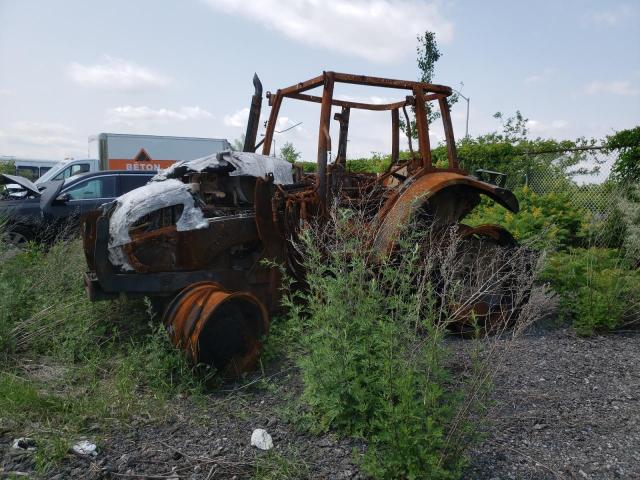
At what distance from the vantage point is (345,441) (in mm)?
2889

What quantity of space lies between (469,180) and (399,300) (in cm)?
241

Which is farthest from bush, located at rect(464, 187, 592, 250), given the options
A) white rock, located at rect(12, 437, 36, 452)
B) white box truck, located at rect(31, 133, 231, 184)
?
white box truck, located at rect(31, 133, 231, 184)

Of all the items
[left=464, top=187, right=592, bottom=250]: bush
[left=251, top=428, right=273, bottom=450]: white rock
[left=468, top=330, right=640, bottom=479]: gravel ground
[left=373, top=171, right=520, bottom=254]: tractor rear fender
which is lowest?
[left=251, top=428, right=273, bottom=450]: white rock

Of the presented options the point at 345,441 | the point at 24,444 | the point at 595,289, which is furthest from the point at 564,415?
the point at 24,444

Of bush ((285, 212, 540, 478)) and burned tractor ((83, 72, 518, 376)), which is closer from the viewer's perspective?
bush ((285, 212, 540, 478))

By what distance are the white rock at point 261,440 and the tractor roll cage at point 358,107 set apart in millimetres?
2115

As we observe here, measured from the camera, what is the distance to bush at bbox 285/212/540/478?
2496 millimetres

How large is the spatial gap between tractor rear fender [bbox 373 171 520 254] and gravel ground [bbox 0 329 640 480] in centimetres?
129

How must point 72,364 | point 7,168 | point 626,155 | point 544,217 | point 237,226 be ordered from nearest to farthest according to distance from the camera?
1. point 72,364
2. point 237,226
3. point 544,217
4. point 626,155
5. point 7,168

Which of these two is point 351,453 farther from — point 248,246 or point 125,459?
point 248,246

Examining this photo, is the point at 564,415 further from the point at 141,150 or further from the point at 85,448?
the point at 141,150

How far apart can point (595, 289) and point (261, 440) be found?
392 cm

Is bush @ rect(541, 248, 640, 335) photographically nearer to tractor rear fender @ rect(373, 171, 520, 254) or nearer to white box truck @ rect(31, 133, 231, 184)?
tractor rear fender @ rect(373, 171, 520, 254)

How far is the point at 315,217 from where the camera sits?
4.45 meters
